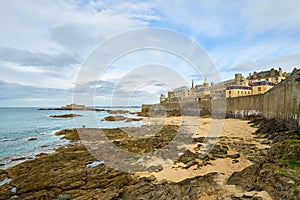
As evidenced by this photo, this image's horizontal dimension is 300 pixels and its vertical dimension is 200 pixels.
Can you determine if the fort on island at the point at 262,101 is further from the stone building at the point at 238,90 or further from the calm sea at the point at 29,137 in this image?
the calm sea at the point at 29,137

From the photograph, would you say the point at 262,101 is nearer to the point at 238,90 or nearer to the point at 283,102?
the point at 283,102

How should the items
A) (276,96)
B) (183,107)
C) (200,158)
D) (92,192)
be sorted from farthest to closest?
(183,107)
(276,96)
(200,158)
(92,192)

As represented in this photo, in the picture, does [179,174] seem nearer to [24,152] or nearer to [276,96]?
[24,152]

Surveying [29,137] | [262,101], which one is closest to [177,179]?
→ [29,137]

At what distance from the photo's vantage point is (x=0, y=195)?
5473mm

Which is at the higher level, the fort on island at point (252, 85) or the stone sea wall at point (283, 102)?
the fort on island at point (252, 85)

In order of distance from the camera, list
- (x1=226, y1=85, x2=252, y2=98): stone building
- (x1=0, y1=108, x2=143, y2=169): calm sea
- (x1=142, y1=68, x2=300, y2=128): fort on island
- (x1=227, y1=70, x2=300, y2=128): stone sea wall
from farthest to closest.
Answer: (x1=226, y1=85, x2=252, y2=98): stone building < (x1=142, y1=68, x2=300, y2=128): fort on island < (x1=0, y1=108, x2=143, y2=169): calm sea < (x1=227, y1=70, x2=300, y2=128): stone sea wall

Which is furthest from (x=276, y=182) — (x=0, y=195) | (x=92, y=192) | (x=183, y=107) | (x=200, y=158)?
(x=183, y=107)

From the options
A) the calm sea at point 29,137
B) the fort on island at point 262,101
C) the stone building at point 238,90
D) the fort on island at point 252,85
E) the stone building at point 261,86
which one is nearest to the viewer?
the calm sea at point 29,137

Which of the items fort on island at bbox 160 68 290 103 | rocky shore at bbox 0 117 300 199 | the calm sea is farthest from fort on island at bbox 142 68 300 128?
the calm sea

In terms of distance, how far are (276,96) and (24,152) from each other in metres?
19.8

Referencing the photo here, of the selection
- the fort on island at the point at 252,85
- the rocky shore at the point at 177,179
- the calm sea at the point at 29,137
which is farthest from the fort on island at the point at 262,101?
the calm sea at the point at 29,137

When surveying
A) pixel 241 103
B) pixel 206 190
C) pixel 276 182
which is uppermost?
pixel 241 103

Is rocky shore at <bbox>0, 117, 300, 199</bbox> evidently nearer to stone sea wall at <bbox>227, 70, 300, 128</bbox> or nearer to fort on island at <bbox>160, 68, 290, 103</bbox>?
stone sea wall at <bbox>227, 70, 300, 128</bbox>
